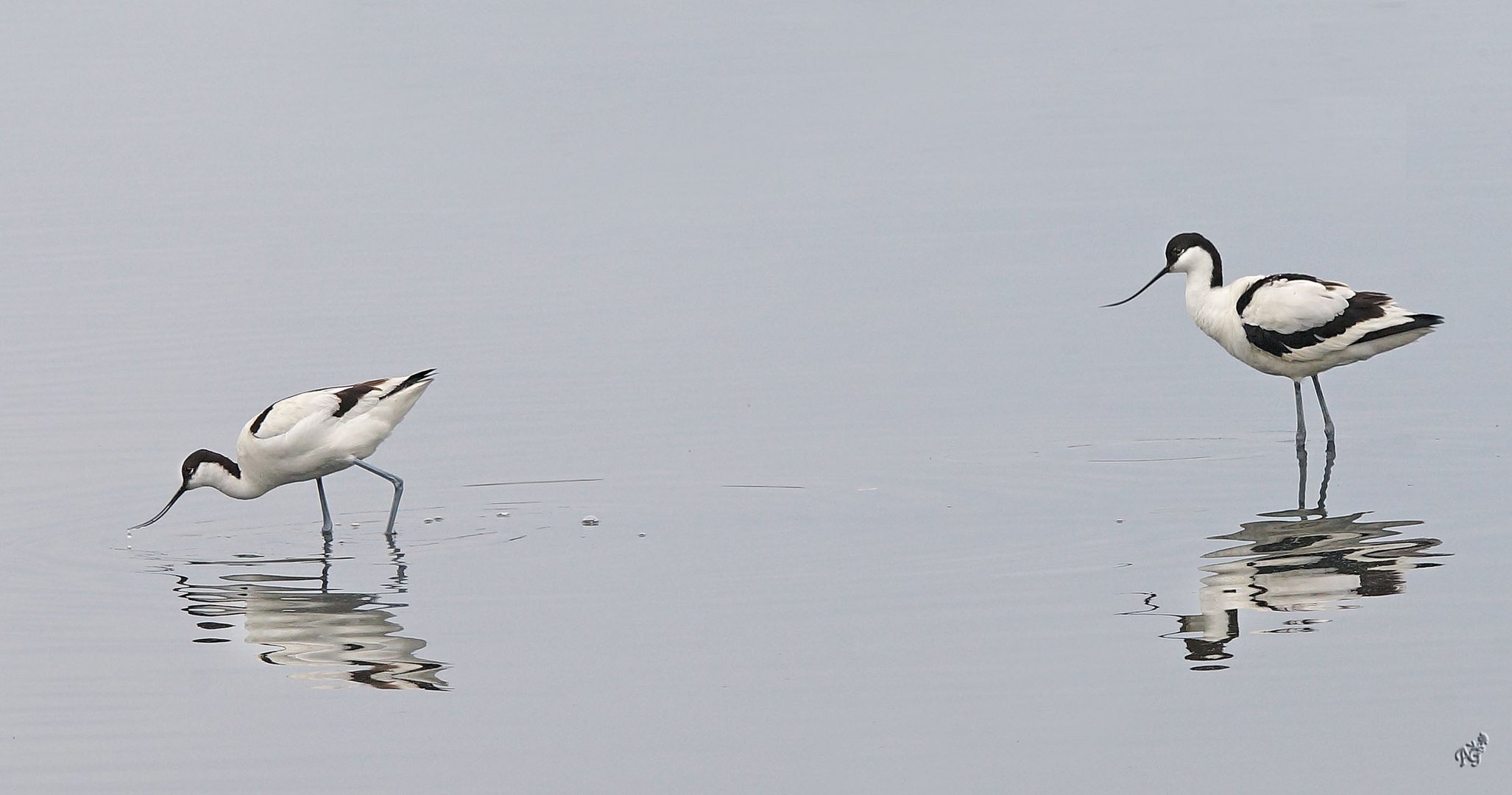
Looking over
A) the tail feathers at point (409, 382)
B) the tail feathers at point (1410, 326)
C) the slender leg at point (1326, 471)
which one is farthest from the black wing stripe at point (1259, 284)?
the tail feathers at point (409, 382)

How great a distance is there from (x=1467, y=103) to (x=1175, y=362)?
9.04m

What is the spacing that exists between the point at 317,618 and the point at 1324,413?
223 inches

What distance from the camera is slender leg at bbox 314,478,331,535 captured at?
10867 millimetres

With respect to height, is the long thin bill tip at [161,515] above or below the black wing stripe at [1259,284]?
below

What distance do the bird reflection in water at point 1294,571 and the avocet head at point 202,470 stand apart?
4.81 meters

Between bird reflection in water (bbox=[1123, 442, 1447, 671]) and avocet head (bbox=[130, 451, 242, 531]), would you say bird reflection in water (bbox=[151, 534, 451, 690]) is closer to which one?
avocet head (bbox=[130, 451, 242, 531])

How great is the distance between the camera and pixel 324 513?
11.0m

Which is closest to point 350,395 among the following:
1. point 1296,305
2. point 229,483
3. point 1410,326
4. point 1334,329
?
point 229,483

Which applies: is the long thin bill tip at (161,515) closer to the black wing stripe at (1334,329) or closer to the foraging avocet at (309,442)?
the foraging avocet at (309,442)

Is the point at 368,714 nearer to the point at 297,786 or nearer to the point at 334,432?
the point at 297,786

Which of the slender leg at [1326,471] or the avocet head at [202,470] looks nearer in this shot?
the slender leg at [1326,471]

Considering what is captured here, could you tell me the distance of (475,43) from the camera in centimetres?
2784

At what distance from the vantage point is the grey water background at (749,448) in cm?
741
